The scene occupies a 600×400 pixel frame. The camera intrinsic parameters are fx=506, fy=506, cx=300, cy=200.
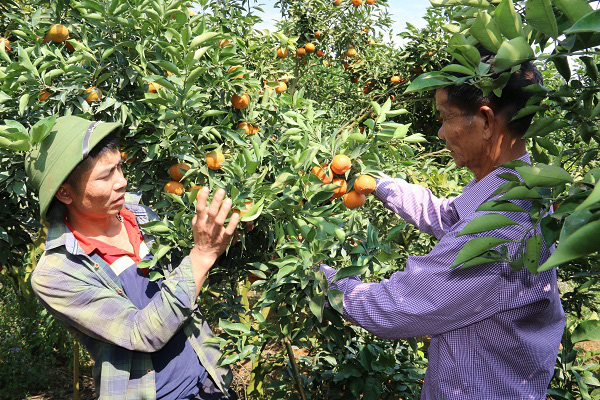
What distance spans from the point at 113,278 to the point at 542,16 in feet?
4.47

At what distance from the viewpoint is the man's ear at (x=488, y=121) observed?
1.39 meters

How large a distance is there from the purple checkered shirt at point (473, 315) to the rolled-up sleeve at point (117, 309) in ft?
1.39

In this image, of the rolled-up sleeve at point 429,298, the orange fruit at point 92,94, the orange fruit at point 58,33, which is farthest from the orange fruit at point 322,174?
the orange fruit at point 58,33

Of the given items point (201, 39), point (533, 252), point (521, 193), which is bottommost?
point (533, 252)

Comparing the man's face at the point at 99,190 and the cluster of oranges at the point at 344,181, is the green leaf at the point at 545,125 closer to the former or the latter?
the cluster of oranges at the point at 344,181

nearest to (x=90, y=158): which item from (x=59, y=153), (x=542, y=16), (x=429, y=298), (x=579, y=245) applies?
(x=59, y=153)

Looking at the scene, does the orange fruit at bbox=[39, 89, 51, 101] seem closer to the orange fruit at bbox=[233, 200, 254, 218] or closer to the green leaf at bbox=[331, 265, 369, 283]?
the orange fruit at bbox=[233, 200, 254, 218]

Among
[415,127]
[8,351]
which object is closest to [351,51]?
[415,127]

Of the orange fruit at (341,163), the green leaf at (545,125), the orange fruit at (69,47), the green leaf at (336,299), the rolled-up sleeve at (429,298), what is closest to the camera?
the green leaf at (545,125)

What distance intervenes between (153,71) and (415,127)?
2.50 meters

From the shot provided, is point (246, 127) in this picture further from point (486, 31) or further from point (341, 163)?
point (486, 31)

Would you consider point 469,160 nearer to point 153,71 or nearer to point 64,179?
point 153,71

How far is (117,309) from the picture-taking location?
1457 mm

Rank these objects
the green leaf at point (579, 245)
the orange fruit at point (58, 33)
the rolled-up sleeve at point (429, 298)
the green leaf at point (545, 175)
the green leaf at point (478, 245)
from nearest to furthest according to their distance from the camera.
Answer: the green leaf at point (579, 245), the green leaf at point (545, 175), the green leaf at point (478, 245), the rolled-up sleeve at point (429, 298), the orange fruit at point (58, 33)
